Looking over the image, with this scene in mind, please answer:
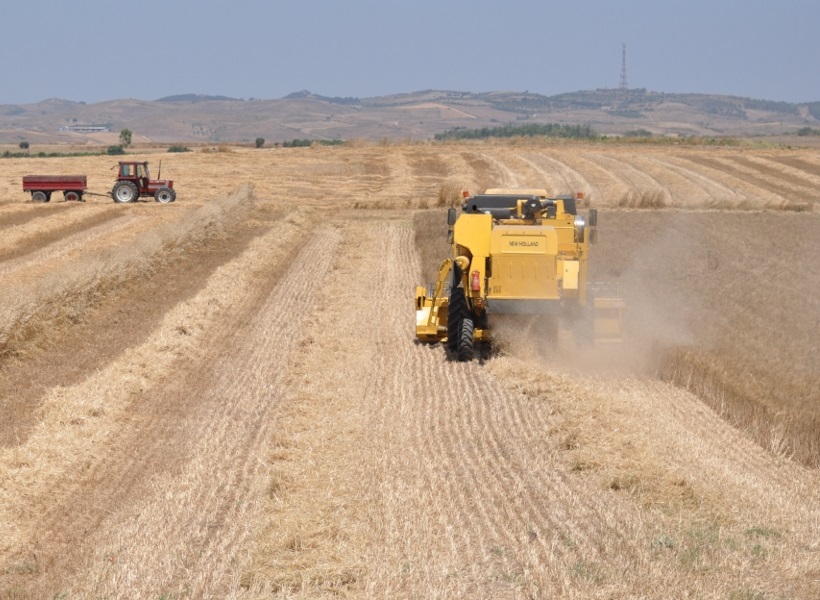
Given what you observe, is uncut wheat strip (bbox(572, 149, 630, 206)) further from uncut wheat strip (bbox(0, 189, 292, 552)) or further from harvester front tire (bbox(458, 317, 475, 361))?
uncut wheat strip (bbox(0, 189, 292, 552))

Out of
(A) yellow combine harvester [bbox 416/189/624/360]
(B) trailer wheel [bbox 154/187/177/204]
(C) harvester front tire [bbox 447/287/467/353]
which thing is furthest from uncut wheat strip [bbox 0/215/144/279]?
(A) yellow combine harvester [bbox 416/189/624/360]

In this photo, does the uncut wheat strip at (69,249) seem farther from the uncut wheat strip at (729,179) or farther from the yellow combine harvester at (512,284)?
the uncut wheat strip at (729,179)

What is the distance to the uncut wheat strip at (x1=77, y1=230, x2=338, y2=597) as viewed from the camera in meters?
7.37

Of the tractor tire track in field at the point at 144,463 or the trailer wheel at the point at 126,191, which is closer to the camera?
the tractor tire track in field at the point at 144,463

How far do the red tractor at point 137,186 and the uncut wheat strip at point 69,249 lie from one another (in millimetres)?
5595

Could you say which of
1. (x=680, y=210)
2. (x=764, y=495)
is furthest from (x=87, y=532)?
(x=680, y=210)

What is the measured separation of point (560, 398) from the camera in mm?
12281

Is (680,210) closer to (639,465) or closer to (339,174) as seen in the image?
(339,174)

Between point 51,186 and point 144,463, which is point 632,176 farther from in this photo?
point 144,463

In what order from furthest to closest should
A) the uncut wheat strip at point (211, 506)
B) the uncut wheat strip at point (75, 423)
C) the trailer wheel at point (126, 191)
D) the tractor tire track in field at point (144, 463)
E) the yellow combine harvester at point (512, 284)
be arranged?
the trailer wheel at point (126, 191), the yellow combine harvester at point (512, 284), the uncut wheat strip at point (75, 423), the tractor tire track in field at point (144, 463), the uncut wheat strip at point (211, 506)

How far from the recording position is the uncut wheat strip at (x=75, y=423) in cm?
912

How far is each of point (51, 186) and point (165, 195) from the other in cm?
397

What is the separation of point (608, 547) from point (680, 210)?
31.4 metres

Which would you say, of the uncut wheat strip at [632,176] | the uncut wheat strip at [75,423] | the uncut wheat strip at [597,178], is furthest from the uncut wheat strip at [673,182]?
the uncut wheat strip at [75,423]
